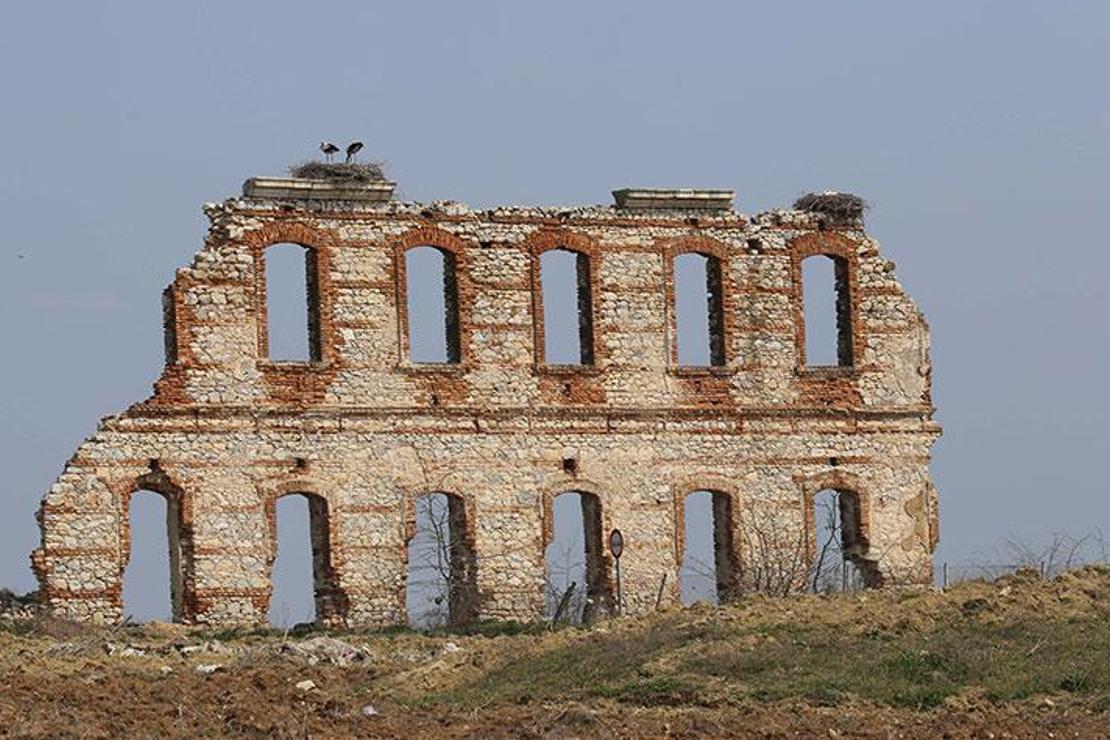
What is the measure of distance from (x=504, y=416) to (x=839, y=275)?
17.9 ft

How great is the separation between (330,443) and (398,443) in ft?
3.03

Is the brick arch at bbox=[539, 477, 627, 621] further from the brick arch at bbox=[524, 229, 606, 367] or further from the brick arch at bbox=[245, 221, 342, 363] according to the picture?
the brick arch at bbox=[245, 221, 342, 363]

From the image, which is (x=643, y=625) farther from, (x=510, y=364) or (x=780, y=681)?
(x=510, y=364)

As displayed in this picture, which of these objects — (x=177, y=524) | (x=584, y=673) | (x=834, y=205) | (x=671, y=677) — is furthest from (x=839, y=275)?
(x=671, y=677)

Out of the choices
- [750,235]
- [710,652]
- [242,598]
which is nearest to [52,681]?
[710,652]

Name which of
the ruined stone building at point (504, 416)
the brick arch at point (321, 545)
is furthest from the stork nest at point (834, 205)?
the brick arch at point (321, 545)

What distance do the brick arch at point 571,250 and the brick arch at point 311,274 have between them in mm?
2768

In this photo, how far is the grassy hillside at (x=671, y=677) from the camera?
2400 centimetres

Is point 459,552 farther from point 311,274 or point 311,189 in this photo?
point 311,189

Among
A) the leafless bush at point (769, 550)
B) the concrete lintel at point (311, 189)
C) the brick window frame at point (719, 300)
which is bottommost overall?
the leafless bush at point (769, 550)

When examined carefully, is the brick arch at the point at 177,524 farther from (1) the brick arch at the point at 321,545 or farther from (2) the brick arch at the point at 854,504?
(2) the brick arch at the point at 854,504

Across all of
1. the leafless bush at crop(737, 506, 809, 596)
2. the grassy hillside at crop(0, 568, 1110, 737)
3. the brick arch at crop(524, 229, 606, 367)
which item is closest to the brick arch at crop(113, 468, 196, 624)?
the grassy hillside at crop(0, 568, 1110, 737)

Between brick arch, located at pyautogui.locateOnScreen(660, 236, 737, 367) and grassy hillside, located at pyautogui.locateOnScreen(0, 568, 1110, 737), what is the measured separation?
7869 millimetres

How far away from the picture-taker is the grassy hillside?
24000 millimetres
